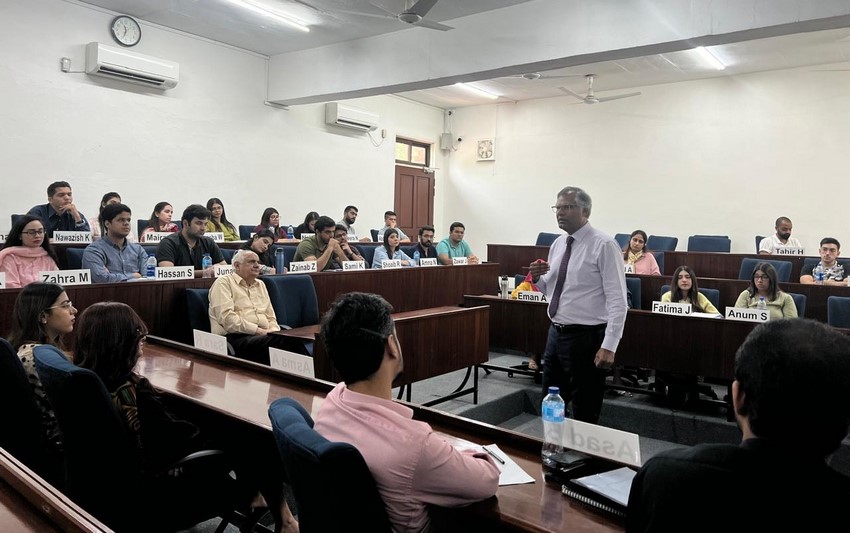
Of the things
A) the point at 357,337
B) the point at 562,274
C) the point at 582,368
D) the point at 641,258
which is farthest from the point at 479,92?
the point at 357,337

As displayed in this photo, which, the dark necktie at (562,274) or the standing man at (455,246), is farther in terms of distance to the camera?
the standing man at (455,246)

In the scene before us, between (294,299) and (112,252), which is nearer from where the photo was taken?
(112,252)

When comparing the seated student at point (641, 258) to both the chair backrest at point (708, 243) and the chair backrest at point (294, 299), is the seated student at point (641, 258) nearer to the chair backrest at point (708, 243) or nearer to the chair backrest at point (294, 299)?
the chair backrest at point (708, 243)

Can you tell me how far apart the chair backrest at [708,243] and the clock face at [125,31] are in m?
7.74

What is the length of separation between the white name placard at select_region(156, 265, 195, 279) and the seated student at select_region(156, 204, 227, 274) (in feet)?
0.95

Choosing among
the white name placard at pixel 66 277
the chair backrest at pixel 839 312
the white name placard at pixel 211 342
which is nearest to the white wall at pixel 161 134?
the white name placard at pixel 66 277

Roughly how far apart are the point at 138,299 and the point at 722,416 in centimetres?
363

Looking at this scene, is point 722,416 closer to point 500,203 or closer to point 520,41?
point 520,41

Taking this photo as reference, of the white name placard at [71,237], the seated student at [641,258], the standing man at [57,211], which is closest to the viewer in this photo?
the white name placard at [71,237]

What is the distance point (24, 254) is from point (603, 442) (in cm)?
356

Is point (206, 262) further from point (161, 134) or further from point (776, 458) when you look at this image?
point (776, 458)

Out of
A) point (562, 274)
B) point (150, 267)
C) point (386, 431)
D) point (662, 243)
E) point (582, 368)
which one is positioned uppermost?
point (662, 243)

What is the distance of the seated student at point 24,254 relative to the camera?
351cm

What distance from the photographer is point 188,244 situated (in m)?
A: 4.28
